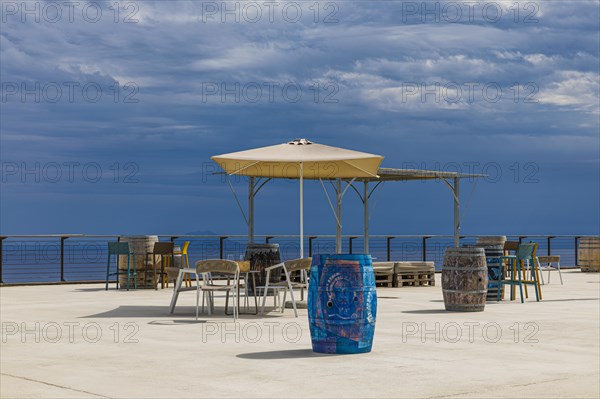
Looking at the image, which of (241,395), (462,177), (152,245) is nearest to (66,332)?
(241,395)

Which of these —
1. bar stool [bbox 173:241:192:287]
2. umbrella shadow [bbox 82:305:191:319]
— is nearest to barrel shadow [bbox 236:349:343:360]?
umbrella shadow [bbox 82:305:191:319]

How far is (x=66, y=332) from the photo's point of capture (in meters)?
→ 10.6

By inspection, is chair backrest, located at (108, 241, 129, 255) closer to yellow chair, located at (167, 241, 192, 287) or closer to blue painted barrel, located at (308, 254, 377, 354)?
yellow chair, located at (167, 241, 192, 287)

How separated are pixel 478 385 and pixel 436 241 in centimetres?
2302

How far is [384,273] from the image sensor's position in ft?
62.9

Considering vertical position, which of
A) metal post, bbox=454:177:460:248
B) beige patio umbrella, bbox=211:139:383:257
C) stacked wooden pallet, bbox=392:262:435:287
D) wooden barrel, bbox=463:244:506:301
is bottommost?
stacked wooden pallet, bbox=392:262:435:287

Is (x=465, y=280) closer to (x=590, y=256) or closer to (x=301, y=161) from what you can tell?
(x=301, y=161)

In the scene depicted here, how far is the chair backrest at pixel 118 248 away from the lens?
18.2 meters

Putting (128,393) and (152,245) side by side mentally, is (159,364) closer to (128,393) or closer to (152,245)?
(128,393)

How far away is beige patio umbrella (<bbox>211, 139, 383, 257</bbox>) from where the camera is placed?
1368 cm

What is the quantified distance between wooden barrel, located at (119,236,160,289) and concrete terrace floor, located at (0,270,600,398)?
4336 millimetres

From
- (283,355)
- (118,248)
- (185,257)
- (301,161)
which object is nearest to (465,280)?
(301,161)

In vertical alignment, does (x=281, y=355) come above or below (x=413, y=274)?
below

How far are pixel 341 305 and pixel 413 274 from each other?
1113 cm
